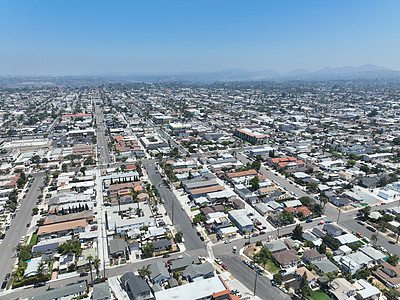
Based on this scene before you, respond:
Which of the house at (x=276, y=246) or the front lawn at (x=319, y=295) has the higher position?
the house at (x=276, y=246)

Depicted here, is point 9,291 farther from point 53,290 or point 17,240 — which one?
point 17,240

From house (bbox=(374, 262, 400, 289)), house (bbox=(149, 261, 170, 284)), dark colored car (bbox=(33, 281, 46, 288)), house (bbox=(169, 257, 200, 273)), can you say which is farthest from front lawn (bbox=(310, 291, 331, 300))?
dark colored car (bbox=(33, 281, 46, 288))

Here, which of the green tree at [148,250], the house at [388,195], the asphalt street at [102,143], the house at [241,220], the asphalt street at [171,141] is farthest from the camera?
the asphalt street at [171,141]

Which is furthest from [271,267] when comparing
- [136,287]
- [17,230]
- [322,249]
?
[17,230]

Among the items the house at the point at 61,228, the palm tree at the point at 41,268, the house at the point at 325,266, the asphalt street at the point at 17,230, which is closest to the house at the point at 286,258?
the house at the point at 325,266

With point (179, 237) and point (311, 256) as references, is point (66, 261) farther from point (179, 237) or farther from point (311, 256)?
point (311, 256)

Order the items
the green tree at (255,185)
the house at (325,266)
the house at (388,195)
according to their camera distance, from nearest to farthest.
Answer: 1. the house at (325,266)
2. the house at (388,195)
3. the green tree at (255,185)

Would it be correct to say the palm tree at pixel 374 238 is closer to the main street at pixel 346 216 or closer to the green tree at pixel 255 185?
the main street at pixel 346 216

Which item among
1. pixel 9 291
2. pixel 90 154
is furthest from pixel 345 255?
pixel 90 154

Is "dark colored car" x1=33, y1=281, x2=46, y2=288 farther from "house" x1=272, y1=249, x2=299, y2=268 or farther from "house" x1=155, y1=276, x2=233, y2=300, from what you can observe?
"house" x1=272, y1=249, x2=299, y2=268
